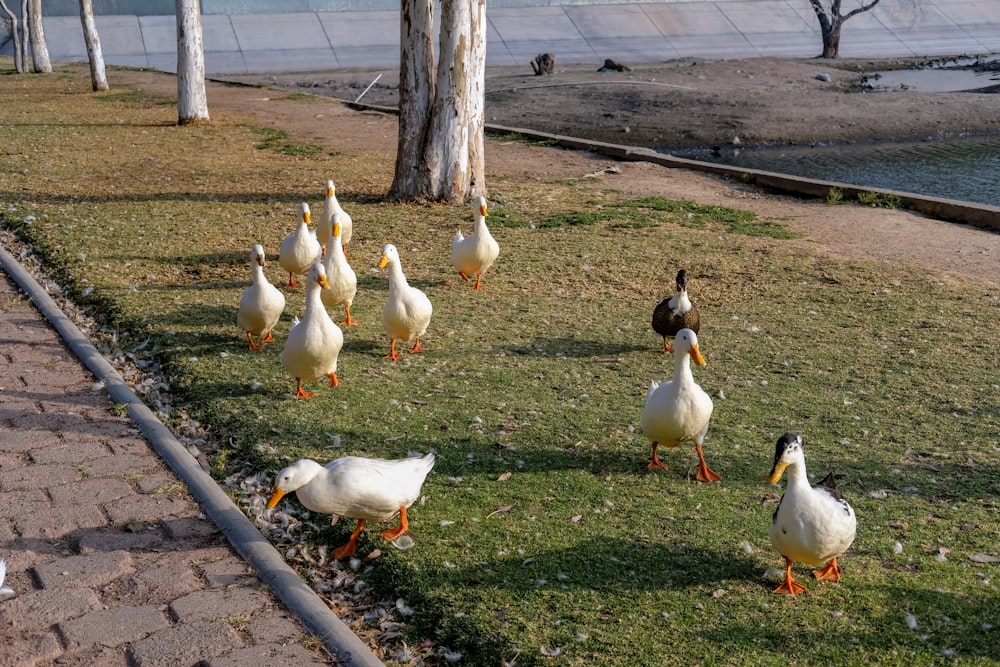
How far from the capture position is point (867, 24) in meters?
36.0

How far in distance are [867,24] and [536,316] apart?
32593 mm

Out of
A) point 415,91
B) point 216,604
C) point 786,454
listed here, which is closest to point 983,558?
point 786,454

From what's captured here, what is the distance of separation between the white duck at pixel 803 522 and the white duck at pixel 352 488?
1685 mm

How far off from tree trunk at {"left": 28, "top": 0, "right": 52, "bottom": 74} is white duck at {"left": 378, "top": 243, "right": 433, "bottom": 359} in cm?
2512

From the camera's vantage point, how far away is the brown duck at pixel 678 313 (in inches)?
273

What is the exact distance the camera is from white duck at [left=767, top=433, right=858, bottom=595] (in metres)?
4.28

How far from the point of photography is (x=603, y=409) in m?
6.30

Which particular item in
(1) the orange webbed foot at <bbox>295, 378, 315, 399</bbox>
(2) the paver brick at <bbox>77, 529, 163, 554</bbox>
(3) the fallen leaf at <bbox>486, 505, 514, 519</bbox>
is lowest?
(2) the paver brick at <bbox>77, 529, 163, 554</bbox>

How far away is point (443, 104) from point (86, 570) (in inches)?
316

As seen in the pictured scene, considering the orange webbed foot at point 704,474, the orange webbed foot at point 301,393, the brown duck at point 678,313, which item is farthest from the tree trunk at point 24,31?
the orange webbed foot at point 704,474

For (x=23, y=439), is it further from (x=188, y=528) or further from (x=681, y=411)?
(x=681, y=411)

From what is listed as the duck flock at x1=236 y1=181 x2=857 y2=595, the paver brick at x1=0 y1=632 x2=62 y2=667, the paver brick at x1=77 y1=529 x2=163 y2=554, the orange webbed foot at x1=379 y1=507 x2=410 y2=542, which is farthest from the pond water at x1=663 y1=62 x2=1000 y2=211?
the paver brick at x1=0 y1=632 x2=62 y2=667

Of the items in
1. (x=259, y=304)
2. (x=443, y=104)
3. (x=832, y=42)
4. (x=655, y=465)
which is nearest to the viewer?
(x=655, y=465)

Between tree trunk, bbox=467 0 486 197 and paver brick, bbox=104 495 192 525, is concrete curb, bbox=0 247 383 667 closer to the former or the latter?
paver brick, bbox=104 495 192 525
